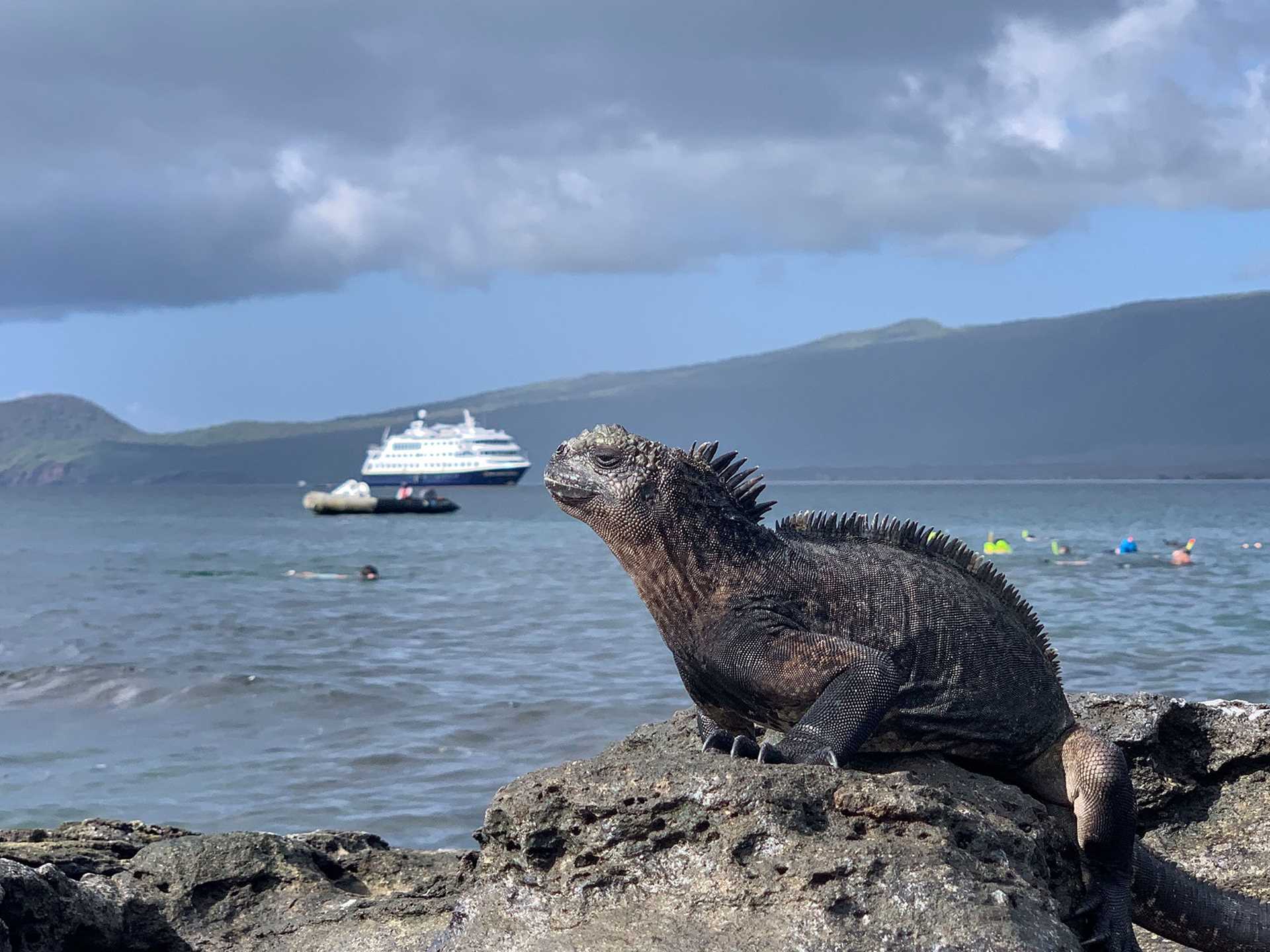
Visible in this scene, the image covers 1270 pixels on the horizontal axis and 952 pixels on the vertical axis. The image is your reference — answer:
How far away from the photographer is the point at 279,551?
50.4 metres

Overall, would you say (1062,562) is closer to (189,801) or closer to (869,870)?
(189,801)

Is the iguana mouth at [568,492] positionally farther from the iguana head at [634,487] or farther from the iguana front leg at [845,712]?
the iguana front leg at [845,712]

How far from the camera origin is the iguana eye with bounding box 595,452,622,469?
4508 millimetres

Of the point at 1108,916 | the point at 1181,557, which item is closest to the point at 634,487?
the point at 1108,916

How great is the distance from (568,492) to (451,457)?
5049 inches

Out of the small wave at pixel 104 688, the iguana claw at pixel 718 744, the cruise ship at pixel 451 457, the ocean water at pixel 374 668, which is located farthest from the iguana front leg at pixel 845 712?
the cruise ship at pixel 451 457

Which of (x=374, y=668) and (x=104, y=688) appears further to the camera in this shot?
(x=374, y=668)

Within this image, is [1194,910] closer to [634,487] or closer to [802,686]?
[802,686]

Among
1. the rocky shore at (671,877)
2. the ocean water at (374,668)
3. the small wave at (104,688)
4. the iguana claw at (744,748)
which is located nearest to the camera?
the rocky shore at (671,877)

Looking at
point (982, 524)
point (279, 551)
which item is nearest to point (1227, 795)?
point (279, 551)

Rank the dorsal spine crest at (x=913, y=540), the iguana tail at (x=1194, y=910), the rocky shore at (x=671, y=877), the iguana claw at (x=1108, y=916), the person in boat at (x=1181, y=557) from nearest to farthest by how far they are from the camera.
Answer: the rocky shore at (x=671, y=877)
the iguana claw at (x=1108, y=916)
the iguana tail at (x=1194, y=910)
the dorsal spine crest at (x=913, y=540)
the person in boat at (x=1181, y=557)

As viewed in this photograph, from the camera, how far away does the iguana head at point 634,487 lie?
4465 millimetres

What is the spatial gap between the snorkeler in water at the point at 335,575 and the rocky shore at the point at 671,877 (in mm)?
29212

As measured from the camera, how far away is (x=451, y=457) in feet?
432
